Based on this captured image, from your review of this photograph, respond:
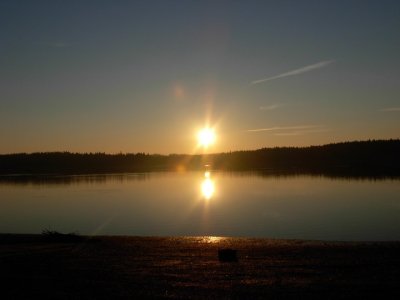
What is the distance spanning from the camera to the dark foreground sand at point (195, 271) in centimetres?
1075

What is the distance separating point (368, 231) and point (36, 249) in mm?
17165

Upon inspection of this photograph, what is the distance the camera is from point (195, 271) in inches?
520

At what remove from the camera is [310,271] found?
1296 centimetres

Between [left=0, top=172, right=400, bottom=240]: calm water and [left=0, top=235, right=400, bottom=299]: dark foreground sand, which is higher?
[left=0, top=235, right=400, bottom=299]: dark foreground sand

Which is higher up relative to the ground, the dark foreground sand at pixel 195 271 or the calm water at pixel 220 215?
the dark foreground sand at pixel 195 271

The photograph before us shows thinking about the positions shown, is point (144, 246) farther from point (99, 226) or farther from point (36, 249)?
point (99, 226)

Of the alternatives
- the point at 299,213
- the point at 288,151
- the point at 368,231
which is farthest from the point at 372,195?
the point at 288,151

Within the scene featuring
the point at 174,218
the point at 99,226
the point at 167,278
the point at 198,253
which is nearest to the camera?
the point at 167,278

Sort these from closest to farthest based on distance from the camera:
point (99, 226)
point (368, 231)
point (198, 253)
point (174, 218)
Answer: point (198, 253), point (368, 231), point (99, 226), point (174, 218)

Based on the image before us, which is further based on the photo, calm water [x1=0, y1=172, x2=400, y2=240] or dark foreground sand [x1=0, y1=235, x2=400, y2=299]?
calm water [x1=0, y1=172, x2=400, y2=240]

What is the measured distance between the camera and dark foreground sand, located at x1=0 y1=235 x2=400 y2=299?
10750mm

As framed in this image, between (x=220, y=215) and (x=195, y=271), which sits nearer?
(x=195, y=271)

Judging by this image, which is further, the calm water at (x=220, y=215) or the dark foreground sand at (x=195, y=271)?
the calm water at (x=220, y=215)

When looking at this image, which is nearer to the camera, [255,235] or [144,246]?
[144,246]
